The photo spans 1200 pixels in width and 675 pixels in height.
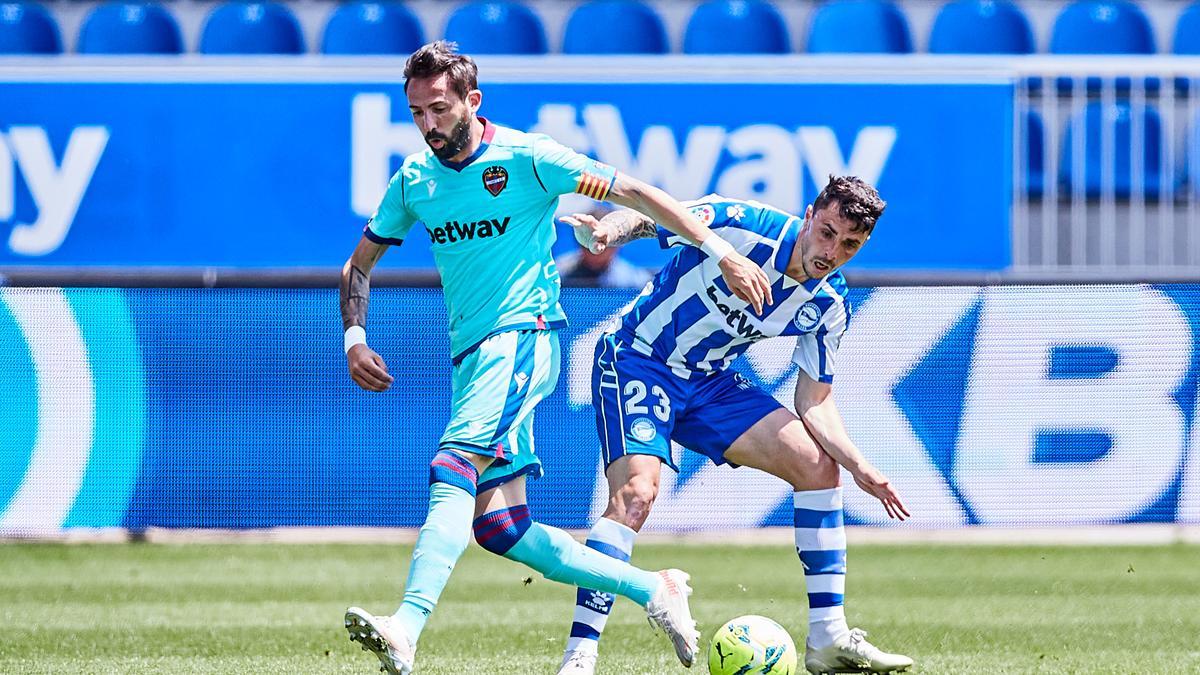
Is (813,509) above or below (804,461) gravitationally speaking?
below

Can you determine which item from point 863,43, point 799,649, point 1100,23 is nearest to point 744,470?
point 799,649

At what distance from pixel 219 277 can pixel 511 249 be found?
4.39 metres

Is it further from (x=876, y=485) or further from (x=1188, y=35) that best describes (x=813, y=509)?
(x=1188, y=35)

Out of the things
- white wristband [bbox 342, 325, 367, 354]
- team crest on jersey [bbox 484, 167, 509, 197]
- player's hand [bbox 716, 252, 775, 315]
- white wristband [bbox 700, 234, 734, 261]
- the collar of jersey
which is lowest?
white wristband [bbox 342, 325, 367, 354]

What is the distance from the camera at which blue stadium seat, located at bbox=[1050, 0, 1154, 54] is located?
13.4 meters

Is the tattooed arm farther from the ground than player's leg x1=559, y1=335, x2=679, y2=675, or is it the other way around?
the tattooed arm

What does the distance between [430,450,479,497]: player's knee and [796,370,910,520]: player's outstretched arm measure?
1.27 m

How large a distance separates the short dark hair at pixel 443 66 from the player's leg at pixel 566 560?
1.20m

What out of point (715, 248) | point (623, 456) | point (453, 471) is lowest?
point (623, 456)

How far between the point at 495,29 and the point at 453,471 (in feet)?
28.2

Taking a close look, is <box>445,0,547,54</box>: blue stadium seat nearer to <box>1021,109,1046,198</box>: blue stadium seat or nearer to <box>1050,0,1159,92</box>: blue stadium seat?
<box>1021,109,1046,198</box>: blue stadium seat

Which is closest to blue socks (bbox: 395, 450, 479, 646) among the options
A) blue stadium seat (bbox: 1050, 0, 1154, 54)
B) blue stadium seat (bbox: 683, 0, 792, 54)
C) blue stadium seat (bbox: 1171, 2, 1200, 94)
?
blue stadium seat (bbox: 683, 0, 792, 54)

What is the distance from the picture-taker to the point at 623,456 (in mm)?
5574


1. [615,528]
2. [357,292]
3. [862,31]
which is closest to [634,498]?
[615,528]
